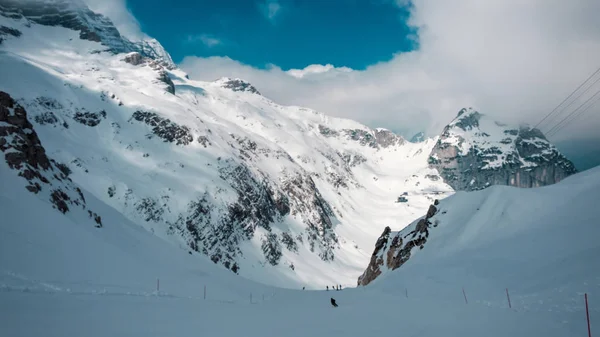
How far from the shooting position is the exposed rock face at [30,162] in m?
34.0

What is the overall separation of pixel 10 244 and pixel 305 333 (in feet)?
65.3

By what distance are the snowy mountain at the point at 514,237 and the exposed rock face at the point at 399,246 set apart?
0.75 ft

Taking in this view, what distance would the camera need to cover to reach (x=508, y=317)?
16297mm

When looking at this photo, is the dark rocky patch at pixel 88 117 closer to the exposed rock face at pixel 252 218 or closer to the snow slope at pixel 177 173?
the snow slope at pixel 177 173

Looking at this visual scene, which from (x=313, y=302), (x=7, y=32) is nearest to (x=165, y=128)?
(x=7, y=32)

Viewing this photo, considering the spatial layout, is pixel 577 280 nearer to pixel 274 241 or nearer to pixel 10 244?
pixel 10 244

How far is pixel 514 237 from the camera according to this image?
33.9 meters

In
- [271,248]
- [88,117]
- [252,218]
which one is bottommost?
[271,248]

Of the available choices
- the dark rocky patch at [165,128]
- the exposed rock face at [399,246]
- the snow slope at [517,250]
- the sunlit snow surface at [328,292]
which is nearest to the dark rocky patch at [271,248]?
the dark rocky patch at [165,128]

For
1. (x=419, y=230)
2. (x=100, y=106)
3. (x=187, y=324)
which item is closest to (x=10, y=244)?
(x=187, y=324)

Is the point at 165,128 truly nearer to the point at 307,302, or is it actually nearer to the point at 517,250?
the point at 307,302

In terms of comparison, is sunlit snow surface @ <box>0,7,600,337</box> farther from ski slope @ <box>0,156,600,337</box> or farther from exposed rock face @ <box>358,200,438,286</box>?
exposed rock face @ <box>358,200,438,286</box>

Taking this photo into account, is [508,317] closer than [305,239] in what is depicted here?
Yes

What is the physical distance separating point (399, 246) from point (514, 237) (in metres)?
26.5
